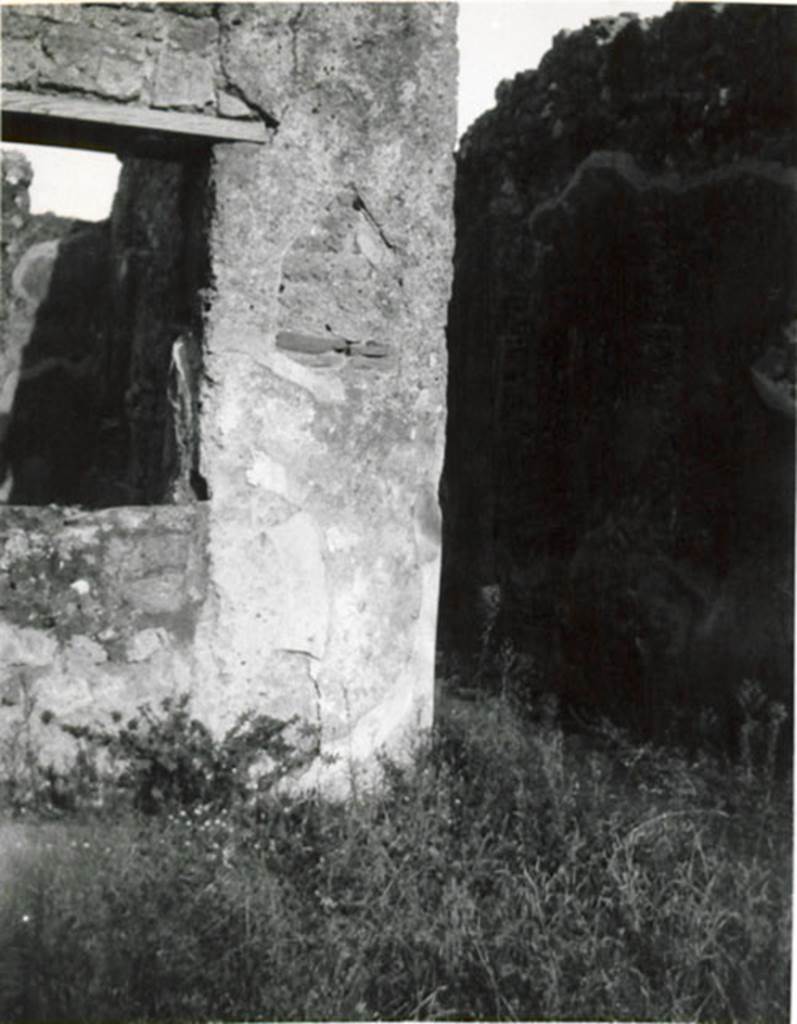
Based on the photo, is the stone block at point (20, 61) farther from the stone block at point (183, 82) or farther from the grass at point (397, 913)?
the grass at point (397, 913)

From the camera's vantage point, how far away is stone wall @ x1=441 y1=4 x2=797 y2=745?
454 cm

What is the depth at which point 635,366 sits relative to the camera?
5207 mm

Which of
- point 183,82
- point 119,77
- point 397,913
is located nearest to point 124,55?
point 119,77

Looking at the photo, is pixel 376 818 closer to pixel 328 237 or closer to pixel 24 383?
pixel 328 237

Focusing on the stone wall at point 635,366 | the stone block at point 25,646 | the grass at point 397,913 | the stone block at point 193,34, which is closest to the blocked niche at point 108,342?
the stone block at point 193,34

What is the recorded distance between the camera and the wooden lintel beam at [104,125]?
3.06 m

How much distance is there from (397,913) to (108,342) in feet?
16.9

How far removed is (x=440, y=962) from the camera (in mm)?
2619

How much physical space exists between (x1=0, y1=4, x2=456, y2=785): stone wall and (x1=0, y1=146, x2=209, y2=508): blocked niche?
1.2 inches

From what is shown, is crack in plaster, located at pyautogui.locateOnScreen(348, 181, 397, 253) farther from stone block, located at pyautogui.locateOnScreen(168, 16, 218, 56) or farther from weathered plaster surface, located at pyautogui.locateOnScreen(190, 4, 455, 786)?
stone block, located at pyautogui.locateOnScreen(168, 16, 218, 56)

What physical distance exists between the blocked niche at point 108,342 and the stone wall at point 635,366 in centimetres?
180

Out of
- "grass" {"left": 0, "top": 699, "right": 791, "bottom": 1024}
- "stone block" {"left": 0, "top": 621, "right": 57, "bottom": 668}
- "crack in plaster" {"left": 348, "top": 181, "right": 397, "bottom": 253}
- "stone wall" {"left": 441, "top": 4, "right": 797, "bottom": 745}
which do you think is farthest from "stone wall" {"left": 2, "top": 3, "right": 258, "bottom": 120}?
"stone wall" {"left": 441, "top": 4, "right": 797, "bottom": 745}

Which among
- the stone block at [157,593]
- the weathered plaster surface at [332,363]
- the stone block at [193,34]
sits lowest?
the stone block at [157,593]

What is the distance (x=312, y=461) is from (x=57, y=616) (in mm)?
804
